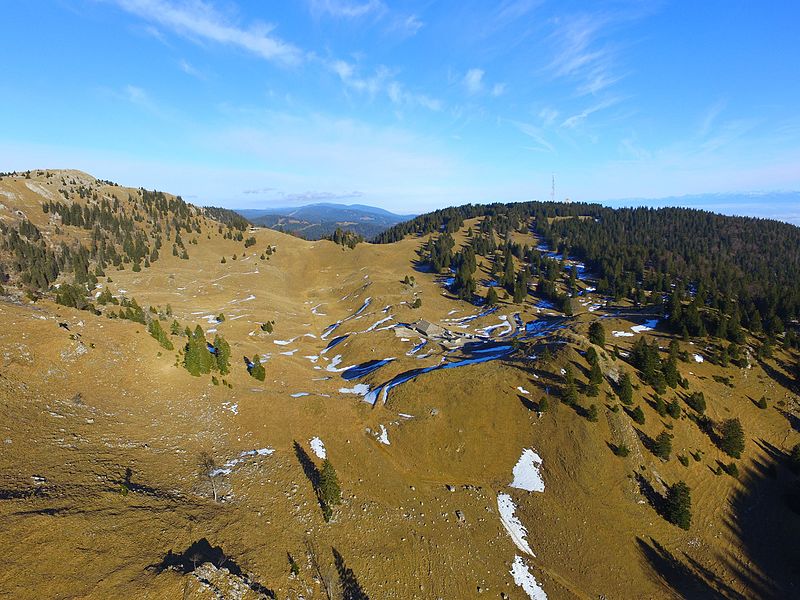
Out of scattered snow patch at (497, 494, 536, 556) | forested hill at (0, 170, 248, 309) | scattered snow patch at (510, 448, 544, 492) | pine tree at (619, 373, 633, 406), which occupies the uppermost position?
forested hill at (0, 170, 248, 309)

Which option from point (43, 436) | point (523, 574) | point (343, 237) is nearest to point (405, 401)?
point (523, 574)

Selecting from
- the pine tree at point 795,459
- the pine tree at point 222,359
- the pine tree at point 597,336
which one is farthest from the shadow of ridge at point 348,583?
the pine tree at point 795,459

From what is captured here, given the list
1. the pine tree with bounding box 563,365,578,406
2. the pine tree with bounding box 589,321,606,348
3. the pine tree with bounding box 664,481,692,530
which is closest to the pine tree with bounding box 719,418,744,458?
the pine tree with bounding box 664,481,692,530

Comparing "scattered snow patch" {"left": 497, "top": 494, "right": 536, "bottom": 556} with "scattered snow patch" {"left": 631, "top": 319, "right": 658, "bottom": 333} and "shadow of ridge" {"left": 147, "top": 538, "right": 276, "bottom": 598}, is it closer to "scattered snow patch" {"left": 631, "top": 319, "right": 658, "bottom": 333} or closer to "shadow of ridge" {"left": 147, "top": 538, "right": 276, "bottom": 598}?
"shadow of ridge" {"left": 147, "top": 538, "right": 276, "bottom": 598}

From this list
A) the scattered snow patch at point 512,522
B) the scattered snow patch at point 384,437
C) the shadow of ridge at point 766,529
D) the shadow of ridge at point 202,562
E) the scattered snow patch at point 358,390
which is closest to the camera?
the shadow of ridge at point 202,562

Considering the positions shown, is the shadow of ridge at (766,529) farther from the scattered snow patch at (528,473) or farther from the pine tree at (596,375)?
the scattered snow patch at (528,473)
